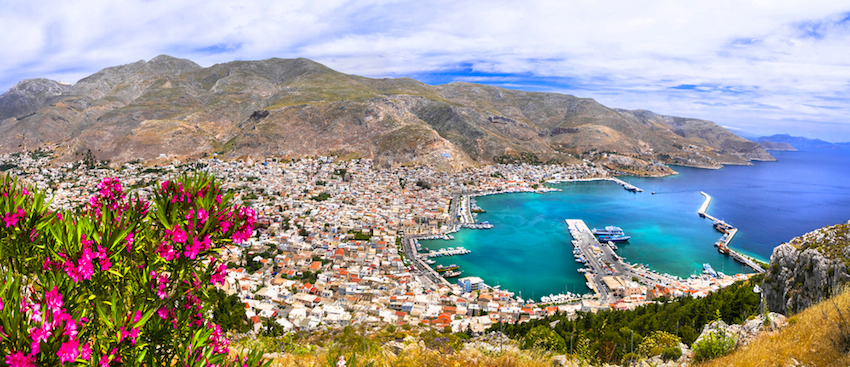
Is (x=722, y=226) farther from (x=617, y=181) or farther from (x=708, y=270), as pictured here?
(x=617, y=181)

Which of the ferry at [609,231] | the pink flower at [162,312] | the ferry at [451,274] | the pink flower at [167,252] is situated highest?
the pink flower at [167,252]

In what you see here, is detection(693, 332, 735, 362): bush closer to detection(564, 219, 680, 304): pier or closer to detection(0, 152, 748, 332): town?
detection(0, 152, 748, 332): town

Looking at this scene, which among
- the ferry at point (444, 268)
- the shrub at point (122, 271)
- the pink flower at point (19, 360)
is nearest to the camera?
the pink flower at point (19, 360)

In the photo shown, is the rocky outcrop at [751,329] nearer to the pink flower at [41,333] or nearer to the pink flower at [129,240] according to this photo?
the pink flower at [129,240]

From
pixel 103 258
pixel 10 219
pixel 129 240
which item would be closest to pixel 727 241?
pixel 129 240

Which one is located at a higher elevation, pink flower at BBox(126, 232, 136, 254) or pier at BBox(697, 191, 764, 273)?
pink flower at BBox(126, 232, 136, 254)

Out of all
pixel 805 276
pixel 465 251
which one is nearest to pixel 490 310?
pixel 465 251

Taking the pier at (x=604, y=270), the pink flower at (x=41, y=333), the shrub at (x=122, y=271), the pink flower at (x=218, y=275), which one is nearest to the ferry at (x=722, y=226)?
the pier at (x=604, y=270)

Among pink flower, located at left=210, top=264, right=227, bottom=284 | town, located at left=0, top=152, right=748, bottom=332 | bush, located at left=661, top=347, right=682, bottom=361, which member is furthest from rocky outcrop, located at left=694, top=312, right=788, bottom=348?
town, located at left=0, top=152, right=748, bottom=332
